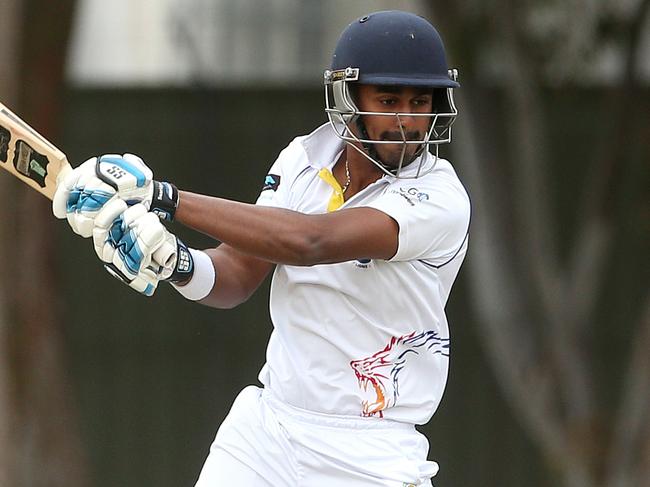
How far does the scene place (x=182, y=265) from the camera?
11.9ft

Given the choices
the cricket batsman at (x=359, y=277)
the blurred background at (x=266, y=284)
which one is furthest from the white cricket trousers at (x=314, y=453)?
the blurred background at (x=266, y=284)

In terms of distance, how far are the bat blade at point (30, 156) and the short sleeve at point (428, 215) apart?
31.3 inches

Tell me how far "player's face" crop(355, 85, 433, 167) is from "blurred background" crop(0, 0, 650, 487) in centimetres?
405

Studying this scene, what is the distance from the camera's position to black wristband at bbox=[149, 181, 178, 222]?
3389mm

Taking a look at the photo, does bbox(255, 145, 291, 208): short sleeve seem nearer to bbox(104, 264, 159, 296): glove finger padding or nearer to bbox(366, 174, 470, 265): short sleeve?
bbox(366, 174, 470, 265): short sleeve

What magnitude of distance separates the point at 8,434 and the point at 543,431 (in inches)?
112

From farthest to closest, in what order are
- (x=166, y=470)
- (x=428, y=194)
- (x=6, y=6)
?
(x=166, y=470), (x=6, y=6), (x=428, y=194)

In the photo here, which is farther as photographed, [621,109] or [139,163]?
[621,109]

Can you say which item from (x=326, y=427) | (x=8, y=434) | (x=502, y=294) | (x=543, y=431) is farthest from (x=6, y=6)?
(x=326, y=427)

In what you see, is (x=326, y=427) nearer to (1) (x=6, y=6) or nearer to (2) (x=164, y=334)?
(1) (x=6, y=6)

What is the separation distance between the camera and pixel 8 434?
7219mm

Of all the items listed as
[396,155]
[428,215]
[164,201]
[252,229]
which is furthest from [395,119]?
[164,201]

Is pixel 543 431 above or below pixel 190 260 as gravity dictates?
below

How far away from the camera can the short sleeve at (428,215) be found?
11.6 ft
